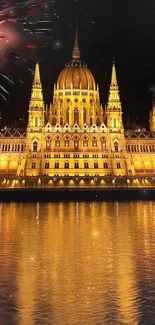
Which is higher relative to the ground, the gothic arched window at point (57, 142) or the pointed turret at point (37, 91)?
the pointed turret at point (37, 91)

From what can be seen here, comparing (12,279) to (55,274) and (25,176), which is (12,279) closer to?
(55,274)

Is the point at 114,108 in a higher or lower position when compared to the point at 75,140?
higher

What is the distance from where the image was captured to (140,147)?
116m

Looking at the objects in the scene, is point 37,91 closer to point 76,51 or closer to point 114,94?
point 114,94

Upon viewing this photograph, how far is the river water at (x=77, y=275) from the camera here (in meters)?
Result: 16.2

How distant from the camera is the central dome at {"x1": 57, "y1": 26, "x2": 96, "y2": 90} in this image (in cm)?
12156

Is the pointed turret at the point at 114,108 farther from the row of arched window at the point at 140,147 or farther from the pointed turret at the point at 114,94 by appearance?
the row of arched window at the point at 140,147

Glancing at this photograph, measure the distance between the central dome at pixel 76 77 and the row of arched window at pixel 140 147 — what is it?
1925 centimetres

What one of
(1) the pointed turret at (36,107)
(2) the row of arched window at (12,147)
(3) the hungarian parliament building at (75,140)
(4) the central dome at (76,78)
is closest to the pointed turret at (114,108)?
(3) the hungarian parliament building at (75,140)

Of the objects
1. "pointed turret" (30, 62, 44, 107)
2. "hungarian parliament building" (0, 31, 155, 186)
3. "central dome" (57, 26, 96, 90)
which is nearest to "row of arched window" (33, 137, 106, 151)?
"hungarian parliament building" (0, 31, 155, 186)

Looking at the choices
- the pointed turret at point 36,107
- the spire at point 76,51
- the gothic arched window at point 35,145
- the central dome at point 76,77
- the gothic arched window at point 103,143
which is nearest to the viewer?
the gothic arched window at point 35,145

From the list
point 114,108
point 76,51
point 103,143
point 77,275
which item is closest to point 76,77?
point 76,51

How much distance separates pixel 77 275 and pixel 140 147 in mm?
96666

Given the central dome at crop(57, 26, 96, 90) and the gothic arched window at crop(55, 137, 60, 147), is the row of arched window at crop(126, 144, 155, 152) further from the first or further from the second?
the central dome at crop(57, 26, 96, 90)
